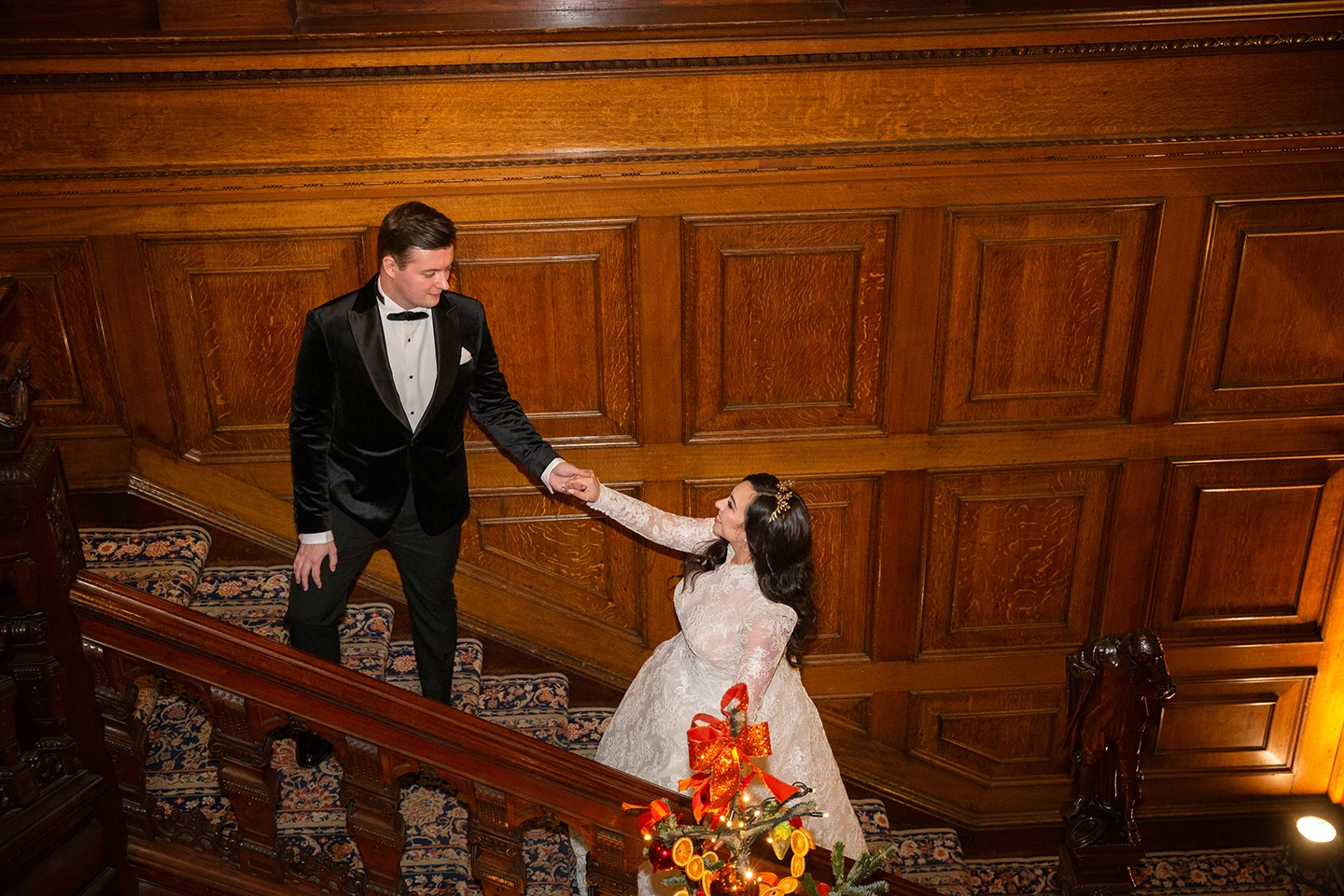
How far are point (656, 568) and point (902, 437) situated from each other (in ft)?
3.63

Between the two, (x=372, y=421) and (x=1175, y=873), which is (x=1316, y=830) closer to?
(x=1175, y=873)

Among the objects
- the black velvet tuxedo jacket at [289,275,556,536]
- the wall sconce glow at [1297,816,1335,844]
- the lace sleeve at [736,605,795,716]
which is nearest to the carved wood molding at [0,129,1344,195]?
the black velvet tuxedo jacket at [289,275,556,536]

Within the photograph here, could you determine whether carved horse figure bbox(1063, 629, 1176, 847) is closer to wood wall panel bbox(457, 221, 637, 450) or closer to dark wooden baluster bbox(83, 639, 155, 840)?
wood wall panel bbox(457, 221, 637, 450)

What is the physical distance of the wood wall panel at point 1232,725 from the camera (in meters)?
5.16

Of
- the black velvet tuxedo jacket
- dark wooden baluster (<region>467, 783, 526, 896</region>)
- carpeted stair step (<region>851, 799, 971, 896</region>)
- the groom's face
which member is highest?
the groom's face

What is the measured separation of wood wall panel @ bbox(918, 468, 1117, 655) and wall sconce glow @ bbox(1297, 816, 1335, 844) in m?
1.43

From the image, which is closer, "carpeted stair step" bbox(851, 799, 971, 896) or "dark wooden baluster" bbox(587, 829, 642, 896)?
"dark wooden baluster" bbox(587, 829, 642, 896)

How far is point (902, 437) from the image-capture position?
15.0 ft

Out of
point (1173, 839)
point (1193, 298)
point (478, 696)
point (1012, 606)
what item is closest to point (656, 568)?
point (478, 696)

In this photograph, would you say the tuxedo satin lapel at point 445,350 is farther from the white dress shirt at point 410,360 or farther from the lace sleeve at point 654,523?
the lace sleeve at point 654,523

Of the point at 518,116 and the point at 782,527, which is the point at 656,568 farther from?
the point at 518,116

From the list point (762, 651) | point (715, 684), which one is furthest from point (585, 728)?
point (762, 651)

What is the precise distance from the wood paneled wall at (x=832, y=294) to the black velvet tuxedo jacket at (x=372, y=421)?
0.76 m

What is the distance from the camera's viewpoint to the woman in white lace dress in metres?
3.42
